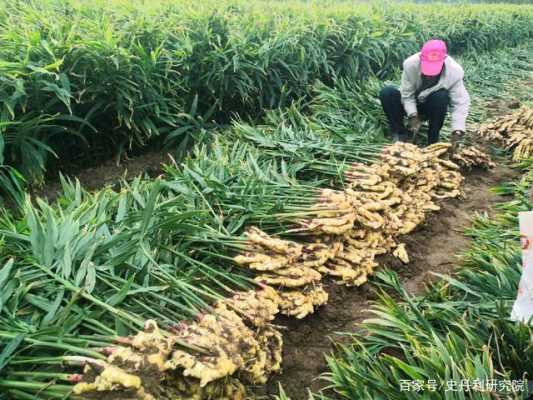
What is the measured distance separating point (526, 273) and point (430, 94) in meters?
2.65

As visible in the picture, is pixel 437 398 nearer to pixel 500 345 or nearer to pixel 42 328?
pixel 500 345

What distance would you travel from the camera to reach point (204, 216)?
2336 millimetres

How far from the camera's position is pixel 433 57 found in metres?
3.72

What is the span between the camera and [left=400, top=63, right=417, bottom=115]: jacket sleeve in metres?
3.99

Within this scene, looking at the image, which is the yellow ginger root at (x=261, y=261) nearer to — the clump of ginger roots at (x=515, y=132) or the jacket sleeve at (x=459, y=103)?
the jacket sleeve at (x=459, y=103)

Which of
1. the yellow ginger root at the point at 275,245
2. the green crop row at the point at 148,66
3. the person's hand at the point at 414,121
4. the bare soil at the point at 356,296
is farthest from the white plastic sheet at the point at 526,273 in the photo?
the green crop row at the point at 148,66

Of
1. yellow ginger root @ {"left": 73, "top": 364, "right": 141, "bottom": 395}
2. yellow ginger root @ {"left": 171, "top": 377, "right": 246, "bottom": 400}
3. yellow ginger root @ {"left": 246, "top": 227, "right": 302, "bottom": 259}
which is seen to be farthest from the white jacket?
yellow ginger root @ {"left": 73, "top": 364, "right": 141, "bottom": 395}

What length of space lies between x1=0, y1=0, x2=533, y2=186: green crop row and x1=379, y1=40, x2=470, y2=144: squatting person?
107 centimetres

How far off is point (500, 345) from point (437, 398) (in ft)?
1.38

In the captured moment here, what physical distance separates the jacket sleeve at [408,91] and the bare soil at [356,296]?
0.85m

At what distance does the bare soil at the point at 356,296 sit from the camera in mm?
1983

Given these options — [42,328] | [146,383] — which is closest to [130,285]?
[42,328]

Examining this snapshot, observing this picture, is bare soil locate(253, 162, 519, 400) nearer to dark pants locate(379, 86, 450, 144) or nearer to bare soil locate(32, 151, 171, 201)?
dark pants locate(379, 86, 450, 144)

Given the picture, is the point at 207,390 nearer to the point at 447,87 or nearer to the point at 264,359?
the point at 264,359
